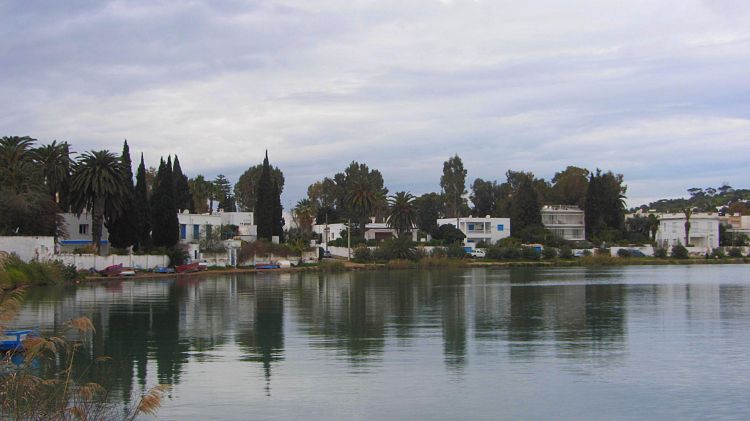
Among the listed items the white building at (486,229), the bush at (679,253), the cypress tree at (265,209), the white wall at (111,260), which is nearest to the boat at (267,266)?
the cypress tree at (265,209)

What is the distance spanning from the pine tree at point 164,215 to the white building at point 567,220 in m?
65.9

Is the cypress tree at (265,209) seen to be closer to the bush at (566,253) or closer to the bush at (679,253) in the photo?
the bush at (566,253)

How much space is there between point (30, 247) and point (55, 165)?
17717 mm

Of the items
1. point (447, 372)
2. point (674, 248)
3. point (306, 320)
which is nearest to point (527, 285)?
point (306, 320)

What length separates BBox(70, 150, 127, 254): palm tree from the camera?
2771 inches

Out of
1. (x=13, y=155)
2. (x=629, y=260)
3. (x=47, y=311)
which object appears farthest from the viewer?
(x=629, y=260)

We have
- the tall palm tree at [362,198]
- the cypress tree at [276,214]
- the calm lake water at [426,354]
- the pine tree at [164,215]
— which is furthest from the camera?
the tall palm tree at [362,198]

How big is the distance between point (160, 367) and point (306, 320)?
42.7 ft

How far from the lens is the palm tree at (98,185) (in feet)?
231

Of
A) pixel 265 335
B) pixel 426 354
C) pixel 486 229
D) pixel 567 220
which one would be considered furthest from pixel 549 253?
pixel 426 354

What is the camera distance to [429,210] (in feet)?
468

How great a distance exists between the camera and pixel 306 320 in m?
35.8

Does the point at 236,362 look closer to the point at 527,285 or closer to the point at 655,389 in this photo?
the point at 655,389

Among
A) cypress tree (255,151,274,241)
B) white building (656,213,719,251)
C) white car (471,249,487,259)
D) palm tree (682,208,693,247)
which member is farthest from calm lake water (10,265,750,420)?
white building (656,213,719,251)
